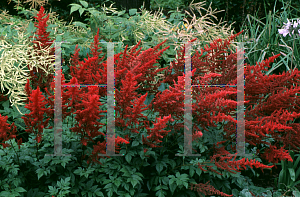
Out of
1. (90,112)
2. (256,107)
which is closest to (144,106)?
(90,112)

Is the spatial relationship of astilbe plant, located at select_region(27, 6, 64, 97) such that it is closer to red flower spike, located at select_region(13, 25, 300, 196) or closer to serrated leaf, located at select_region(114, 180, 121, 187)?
red flower spike, located at select_region(13, 25, 300, 196)

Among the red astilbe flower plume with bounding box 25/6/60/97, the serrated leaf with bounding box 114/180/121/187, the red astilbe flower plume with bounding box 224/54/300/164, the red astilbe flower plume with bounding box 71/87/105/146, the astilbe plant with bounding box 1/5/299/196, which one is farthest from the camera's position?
the red astilbe flower plume with bounding box 25/6/60/97

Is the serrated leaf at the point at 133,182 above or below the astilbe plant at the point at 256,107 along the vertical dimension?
below

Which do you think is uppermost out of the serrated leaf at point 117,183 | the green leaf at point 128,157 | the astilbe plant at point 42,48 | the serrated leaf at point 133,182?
the astilbe plant at point 42,48

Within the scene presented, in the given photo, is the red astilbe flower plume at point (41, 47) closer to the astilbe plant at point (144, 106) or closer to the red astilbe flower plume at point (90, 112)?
the astilbe plant at point (144, 106)

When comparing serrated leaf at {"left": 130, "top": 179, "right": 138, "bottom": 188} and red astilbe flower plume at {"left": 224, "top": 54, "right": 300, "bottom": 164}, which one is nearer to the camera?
serrated leaf at {"left": 130, "top": 179, "right": 138, "bottom": 188}

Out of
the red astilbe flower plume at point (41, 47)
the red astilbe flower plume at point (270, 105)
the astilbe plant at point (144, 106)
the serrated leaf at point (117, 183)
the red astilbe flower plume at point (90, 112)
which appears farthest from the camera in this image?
the red astilbe flower plume at point (41, 47)

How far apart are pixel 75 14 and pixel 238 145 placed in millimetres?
6054

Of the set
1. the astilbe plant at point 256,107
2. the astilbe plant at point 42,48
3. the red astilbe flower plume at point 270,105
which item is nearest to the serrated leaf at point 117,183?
the astilbe plant at point 256,107

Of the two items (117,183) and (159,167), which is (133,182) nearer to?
(117,183)

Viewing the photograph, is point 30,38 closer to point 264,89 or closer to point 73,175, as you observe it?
point 73,175

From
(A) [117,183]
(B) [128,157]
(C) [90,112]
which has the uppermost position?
(C) [90,112]

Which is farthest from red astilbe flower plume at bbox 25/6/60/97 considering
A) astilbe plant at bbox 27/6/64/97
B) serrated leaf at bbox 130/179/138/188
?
serrated leaf at bbox 130/179/138/188

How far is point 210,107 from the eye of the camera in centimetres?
209
